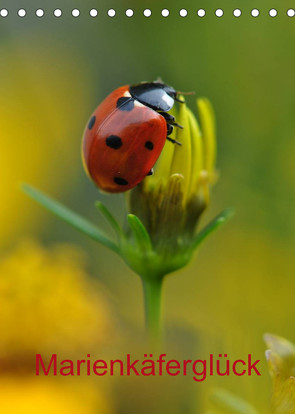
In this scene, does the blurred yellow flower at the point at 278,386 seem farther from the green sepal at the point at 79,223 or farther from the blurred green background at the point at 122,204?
the green sepal at the point at 79,223

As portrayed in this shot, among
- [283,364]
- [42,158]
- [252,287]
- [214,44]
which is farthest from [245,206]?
[283,364]

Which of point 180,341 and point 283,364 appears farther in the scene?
point 180,341

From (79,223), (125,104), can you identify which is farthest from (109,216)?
(125,104)

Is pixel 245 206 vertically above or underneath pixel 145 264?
above

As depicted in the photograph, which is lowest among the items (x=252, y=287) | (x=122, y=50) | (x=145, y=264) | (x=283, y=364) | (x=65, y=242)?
(x=283, y=364)

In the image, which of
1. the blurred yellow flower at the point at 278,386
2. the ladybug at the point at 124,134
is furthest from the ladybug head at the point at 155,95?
the blurred yellow flower at the point at 278,386

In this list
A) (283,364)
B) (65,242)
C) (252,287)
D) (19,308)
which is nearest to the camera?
(283,364)

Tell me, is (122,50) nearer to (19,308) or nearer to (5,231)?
(5,231)
